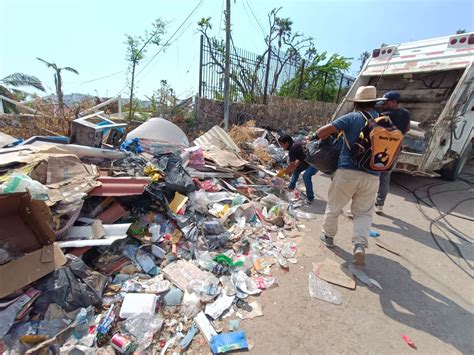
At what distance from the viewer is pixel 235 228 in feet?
10.0

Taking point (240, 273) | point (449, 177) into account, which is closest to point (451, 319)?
point (240, 273)

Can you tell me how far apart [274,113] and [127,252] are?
22.7ft

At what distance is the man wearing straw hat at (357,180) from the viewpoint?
7.98 ft

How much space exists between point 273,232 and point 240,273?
95 centimetres

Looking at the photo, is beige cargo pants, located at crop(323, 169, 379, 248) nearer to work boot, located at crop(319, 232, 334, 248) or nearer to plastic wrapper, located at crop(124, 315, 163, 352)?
work boot, located at crop(319, 232, 334, 248)

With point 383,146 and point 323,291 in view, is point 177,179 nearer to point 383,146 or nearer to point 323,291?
point 323,291

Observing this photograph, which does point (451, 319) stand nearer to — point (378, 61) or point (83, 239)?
point (83, 239)

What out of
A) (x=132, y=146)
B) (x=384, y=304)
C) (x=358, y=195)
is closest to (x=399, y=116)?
(x=358, y=195)

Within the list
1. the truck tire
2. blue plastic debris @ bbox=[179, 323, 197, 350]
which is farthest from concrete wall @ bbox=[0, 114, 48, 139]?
the truck tire

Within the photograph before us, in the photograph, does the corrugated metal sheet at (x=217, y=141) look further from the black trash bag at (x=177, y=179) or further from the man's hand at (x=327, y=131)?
the man's hand at (x=327, y=131)

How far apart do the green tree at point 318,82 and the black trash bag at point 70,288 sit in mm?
9343

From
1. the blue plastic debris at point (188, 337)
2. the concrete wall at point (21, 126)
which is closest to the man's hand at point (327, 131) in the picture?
the blue plastic debris at point (188, 337)

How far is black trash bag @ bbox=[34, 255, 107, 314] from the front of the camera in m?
1.79

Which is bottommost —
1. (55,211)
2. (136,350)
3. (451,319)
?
(136,350)
